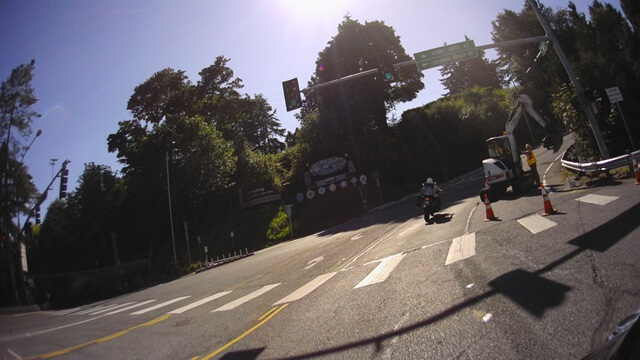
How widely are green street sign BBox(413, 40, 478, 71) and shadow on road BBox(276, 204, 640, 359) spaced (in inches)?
392

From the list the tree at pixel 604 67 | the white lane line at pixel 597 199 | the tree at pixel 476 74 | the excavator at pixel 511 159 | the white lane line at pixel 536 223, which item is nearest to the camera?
the white lane line at pixel 536 223

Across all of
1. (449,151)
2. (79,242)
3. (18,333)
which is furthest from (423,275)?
(79,242)

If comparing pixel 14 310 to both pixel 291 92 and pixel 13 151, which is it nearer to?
pixel 13 151

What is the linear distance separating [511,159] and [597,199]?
22.4 ft

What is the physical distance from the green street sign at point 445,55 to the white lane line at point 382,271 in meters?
8.91

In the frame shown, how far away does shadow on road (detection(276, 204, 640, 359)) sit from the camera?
14.5 ft

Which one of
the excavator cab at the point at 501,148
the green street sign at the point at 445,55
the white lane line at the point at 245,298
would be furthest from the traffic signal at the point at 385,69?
the white lane line at the point at 245,298

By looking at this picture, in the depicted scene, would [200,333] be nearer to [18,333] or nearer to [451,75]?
[18,333]

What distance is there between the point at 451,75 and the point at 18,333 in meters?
92.6

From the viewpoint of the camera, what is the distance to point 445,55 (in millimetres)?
14539

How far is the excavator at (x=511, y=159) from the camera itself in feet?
51.4

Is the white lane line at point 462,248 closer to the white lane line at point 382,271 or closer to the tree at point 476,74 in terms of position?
the white lane line at point 382,271

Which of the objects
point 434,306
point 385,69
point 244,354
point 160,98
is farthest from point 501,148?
point 160,98

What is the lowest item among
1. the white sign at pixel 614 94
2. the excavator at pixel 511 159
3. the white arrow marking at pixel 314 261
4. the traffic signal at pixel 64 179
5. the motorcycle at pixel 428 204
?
the white arrow marking at pixel 314 261
